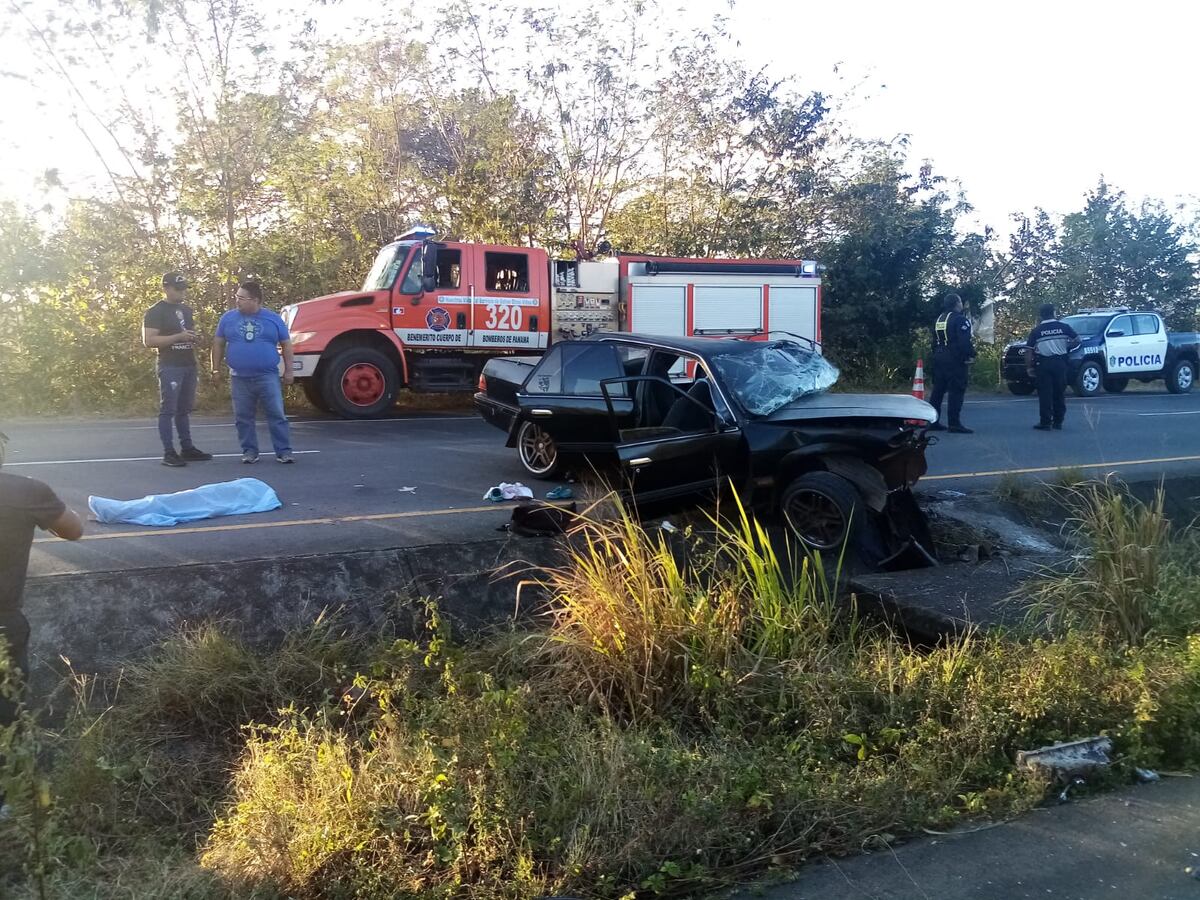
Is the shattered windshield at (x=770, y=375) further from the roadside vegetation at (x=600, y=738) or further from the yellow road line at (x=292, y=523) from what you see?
the yellow road line at (x=292, y=523)

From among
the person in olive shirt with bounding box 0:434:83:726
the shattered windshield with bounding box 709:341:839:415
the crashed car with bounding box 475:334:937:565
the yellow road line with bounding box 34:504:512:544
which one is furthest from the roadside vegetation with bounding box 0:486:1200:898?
Answer: the yellow road line with bounding box 34:504:512:544

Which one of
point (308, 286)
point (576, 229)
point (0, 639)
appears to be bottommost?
point (0, 639)

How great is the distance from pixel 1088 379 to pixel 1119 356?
930 mm

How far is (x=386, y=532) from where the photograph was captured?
707 cm

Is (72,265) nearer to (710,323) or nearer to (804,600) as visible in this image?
(710,323)

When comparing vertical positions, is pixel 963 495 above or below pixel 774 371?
below

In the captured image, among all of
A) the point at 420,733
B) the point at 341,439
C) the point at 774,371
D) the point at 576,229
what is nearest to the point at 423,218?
the point at 576,229

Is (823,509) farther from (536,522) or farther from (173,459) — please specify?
(173,459)

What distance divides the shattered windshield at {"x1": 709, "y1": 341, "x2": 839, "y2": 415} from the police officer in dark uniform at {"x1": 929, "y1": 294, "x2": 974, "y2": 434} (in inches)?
216

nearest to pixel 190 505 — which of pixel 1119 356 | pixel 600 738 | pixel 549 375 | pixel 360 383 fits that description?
pixel 549 375

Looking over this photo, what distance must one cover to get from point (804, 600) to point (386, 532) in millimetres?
3192

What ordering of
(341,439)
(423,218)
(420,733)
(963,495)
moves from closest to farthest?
1. (420,733)
2. (963,495)
3. (341,439)
4. (423,218)

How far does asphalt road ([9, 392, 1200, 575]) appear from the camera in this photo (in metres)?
6.73

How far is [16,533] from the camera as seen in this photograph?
13.2 ft
